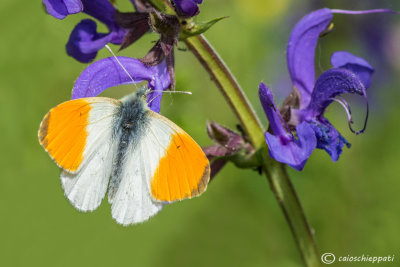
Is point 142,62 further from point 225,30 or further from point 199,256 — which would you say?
point 225,30

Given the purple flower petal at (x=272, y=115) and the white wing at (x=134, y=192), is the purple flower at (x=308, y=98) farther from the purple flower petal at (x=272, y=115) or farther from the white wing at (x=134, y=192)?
the white wing at (x=134, y=192)

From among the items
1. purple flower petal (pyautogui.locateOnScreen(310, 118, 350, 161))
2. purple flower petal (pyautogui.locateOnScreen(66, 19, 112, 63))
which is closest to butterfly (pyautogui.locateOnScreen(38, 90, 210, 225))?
purple flower petal (pyautogui.locateOnScreen(66, 19, 112, 63))

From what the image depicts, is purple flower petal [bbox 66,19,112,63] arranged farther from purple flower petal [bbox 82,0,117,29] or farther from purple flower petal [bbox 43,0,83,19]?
purple flower petal [bbox 43,0,83,19]

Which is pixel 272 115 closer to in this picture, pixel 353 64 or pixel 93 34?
pixel 353 64

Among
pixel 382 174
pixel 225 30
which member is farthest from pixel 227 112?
pixel 382 174

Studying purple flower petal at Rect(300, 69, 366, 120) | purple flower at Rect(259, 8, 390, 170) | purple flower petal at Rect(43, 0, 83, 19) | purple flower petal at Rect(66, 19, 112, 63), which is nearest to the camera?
purple flower petal at Rect(43, 0, 83, 19)

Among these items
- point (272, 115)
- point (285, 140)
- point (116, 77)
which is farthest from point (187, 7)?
point (285, 140)
